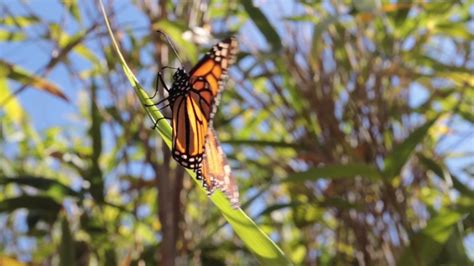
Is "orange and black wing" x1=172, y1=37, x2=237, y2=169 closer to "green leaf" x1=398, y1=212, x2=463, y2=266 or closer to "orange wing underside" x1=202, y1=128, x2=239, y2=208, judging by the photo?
"orange wing underside" x1=202, y1=128, x2=239, y2=208

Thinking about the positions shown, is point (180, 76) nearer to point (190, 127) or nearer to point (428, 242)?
point (190, 127)

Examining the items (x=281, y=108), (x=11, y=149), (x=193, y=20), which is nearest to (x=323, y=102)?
(x=281, y=108)

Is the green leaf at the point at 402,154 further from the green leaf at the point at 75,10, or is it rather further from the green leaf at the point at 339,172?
the green leaf at the point at 75,10

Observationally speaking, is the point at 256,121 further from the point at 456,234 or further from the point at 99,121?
the point at 456,234

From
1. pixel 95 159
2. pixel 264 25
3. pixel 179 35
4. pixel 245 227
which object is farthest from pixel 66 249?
pixel 245 227

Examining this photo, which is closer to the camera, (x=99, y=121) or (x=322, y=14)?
(x=99, y=121)

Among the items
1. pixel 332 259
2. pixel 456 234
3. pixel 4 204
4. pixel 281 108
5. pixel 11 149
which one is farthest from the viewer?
pixel 11 149

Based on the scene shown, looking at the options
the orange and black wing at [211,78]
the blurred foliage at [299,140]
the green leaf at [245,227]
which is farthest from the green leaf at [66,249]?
the green leaf at [245,227]
